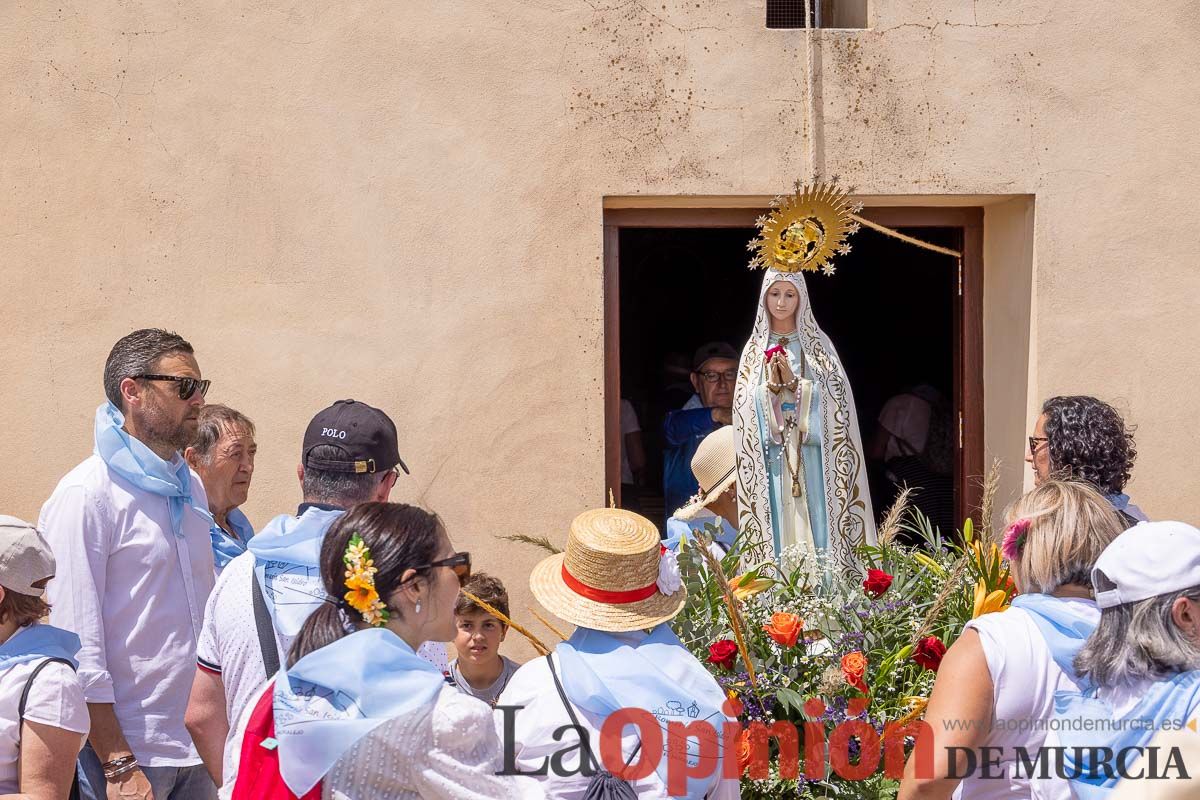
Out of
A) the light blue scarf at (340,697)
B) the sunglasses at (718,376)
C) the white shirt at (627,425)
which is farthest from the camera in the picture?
the white shirt at (627,425)

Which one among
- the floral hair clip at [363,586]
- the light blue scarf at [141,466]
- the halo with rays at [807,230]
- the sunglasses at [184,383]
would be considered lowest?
the floral hair clip at [363,586]

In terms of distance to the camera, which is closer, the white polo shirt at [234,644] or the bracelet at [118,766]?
the white polo shirt at [234,644]

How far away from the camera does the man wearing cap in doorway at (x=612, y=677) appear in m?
2.77

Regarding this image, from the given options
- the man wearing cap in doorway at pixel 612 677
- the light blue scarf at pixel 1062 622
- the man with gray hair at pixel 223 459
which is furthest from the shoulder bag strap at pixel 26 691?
the light blue scarf at pixel 1062 622

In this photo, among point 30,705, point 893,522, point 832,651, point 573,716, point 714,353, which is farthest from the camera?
point 714,353

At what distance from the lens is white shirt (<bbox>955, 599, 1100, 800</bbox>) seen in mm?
2617

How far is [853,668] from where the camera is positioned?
3.64 metres

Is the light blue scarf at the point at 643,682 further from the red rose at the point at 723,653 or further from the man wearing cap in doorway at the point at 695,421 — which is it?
the man wearing cap in doorway at the point at 695,421

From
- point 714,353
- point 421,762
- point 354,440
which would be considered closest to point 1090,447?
point 354,440

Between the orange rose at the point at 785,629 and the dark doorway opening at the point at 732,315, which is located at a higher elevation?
the dark doorway opening at the point at 732,315

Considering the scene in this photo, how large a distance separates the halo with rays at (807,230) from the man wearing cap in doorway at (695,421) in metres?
1.55

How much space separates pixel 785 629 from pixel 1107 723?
126 centimetres

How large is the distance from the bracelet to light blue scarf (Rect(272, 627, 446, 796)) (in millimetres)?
1365

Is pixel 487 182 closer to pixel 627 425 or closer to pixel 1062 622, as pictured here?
pixel 627 425
